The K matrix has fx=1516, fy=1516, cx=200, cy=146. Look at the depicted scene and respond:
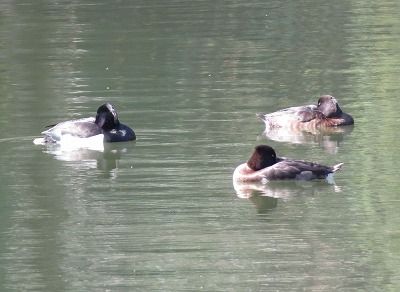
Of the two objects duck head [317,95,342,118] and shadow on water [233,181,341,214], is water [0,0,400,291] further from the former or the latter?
duck head [317,95,342,118]

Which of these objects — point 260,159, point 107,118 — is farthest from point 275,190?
point 107,118

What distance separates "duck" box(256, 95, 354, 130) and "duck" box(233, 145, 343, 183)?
329cm

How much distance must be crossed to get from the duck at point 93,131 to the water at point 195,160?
26 centimetres

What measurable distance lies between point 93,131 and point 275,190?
392cm

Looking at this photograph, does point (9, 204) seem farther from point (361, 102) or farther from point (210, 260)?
point (361, 102)

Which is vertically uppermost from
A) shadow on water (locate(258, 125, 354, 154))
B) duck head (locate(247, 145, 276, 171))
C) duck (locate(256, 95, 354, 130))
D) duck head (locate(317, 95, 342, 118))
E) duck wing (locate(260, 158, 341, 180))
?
duck head (locate(247, 145, 276, 171))

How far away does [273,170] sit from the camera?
16172mm

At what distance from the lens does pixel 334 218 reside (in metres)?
14.2

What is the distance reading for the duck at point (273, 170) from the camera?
52.8ft

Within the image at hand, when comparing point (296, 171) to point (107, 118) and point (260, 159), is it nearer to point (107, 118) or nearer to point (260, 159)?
point (260, 159)

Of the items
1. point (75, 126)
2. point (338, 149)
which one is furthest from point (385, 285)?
point (75, 126)

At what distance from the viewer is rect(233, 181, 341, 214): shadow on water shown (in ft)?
50.4

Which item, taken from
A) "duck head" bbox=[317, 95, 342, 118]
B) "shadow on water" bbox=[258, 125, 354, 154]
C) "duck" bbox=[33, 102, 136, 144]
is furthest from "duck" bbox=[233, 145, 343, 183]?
"duck head" bbox=[317, 95, 342, 118]

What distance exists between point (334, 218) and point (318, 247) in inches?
48.0
